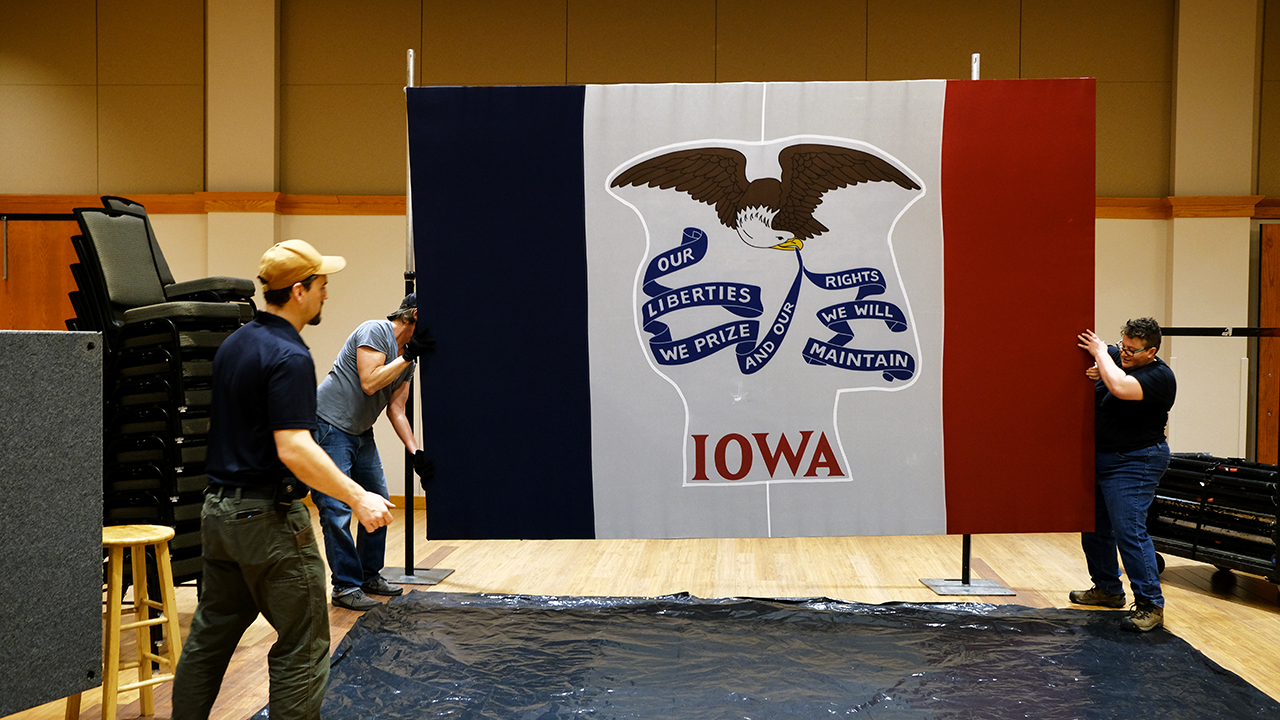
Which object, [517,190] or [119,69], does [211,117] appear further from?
[517,190]

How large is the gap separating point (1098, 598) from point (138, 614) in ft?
13.0

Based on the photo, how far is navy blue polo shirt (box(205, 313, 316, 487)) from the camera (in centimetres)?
207

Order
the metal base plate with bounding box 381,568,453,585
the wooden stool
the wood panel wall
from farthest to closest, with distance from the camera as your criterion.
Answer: the wood panel wall < the metal base plate with bounding box 381,568,453,585 < the wooden stool

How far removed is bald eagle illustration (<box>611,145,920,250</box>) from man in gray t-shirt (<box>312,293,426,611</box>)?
4.35ft

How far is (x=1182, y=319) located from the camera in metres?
6.22

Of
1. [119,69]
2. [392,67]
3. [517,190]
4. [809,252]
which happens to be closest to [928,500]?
[809,252]

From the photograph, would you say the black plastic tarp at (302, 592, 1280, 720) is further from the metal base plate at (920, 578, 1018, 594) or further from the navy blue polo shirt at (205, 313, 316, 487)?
the navy blue polo shirt at (205, 313, 316, 487)

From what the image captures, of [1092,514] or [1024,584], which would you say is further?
[1024,584]

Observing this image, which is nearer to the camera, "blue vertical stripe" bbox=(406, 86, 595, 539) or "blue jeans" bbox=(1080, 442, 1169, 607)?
"blue vertical stripe" bbox=(406, 86, 595, 539)

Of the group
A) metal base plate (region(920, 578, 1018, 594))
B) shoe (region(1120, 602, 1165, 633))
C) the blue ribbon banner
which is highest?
the blue ribbon banner

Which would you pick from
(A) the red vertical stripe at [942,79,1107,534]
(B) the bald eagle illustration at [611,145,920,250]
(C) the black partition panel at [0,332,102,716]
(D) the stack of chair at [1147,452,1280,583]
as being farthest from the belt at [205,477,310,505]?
(D) the stack of chair at [1147,452,1280,583]

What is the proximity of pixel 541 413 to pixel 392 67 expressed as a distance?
429cm

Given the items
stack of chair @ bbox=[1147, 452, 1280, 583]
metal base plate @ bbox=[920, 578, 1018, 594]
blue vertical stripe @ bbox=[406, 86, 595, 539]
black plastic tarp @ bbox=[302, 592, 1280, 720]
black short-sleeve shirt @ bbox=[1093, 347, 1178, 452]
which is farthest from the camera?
metal base plate @ bbox=[920, 578, 1018, 594]

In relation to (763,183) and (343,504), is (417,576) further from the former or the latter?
(763,183)
